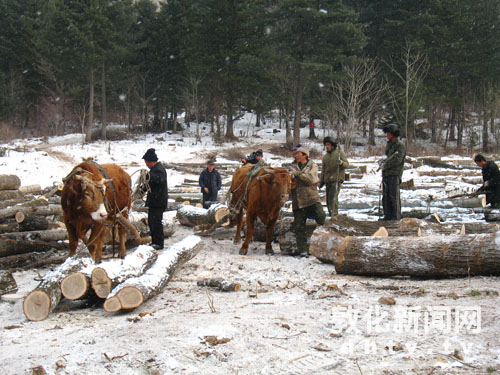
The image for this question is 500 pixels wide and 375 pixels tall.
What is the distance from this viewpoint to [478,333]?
12.9ft

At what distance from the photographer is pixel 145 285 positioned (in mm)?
5477

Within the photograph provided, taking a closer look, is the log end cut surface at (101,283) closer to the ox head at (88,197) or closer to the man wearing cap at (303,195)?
the ox head at (88,197)

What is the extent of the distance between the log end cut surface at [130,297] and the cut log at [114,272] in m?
0.44

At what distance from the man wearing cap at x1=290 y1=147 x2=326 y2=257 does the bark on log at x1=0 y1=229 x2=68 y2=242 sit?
4361 millimetres

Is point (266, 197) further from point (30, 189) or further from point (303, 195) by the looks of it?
point (30, 189)

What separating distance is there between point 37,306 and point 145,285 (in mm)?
1243

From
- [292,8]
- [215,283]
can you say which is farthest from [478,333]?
[292,8]

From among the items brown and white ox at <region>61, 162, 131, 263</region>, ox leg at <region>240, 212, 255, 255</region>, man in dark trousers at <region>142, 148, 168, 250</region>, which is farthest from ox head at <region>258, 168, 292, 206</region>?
brown and white ox at <region>61, 162, 131, 263</region>

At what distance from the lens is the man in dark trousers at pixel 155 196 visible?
8.27 meters

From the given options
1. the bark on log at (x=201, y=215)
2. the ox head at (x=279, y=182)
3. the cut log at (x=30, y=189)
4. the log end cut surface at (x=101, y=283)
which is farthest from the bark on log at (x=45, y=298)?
the cut log at (x=30, y=189)

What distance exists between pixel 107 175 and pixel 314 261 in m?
3.81

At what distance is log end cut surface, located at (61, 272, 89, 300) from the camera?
217 inches

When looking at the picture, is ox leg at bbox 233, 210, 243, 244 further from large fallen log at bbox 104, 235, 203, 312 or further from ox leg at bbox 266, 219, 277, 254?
large fallen log at bbox 104, 235, 203, 312

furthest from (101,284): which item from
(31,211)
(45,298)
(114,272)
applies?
(31,211)
